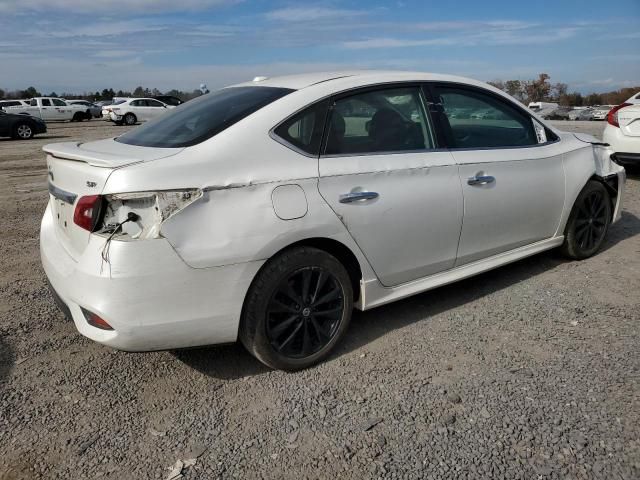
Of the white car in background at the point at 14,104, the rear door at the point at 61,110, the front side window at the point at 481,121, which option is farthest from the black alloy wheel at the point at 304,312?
the white car in background at the point at 14,104

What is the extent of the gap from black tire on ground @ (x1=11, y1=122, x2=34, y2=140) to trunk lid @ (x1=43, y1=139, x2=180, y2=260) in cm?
1949

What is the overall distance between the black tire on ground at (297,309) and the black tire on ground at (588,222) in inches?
95.8

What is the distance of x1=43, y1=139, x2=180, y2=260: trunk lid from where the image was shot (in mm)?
2594

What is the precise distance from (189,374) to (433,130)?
85.9 inches

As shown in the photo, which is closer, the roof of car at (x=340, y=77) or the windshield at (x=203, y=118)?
the windshield at (x=203, y=118)

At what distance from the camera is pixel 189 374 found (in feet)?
10.1

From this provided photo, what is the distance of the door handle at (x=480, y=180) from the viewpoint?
11.8 feet

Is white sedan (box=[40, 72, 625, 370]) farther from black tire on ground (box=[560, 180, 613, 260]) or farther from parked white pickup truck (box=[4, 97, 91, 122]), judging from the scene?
parked white pickup truck (box=[4, 97, 91, 122])

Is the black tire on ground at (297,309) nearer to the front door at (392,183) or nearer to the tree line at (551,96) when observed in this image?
the front door at (392,183)

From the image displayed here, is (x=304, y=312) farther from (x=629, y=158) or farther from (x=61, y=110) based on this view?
(x=61, y=110)

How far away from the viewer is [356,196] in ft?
10.0

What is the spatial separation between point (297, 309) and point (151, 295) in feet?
2.71

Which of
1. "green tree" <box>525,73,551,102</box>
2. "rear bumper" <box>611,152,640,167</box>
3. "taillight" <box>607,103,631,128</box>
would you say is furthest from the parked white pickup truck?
"green tree" <box>525,73,551,102</box>

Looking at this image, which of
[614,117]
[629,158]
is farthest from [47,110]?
[629,158]
